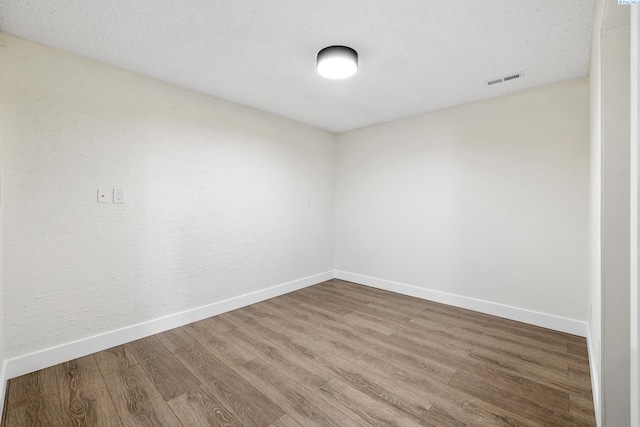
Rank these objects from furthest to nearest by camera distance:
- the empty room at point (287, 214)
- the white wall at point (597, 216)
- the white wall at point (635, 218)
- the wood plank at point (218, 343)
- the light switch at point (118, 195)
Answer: the light switch at point (118, 195), the wood plank at point (218, 343), the empty room at point (287, 214), the white wall at point (597, 216), the white wall at point (635, 218)

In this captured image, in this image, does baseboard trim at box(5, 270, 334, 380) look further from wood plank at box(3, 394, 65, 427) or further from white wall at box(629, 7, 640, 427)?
white wall at box(629, 7, 640, 427)

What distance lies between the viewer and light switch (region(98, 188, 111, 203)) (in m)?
2.27

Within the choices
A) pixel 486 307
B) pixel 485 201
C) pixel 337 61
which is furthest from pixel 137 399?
pixel 485 201

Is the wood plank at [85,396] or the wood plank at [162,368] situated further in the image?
the wood plank at [162,368]

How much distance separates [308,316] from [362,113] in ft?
8.38

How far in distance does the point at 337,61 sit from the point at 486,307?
2971mm

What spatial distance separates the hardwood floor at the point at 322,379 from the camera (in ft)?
5.17

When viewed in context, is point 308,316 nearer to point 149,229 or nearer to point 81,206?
point 149,229

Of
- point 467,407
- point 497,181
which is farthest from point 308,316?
point 497,181

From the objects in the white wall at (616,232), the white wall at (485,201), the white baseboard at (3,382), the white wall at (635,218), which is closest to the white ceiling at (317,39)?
the white wall at (485,201)

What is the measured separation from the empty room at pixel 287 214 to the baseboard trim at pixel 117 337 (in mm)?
17

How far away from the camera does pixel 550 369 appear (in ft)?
6.59

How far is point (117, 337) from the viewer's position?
2352mm

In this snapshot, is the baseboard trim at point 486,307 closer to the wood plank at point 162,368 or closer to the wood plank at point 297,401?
the wood plank at point 297,401
